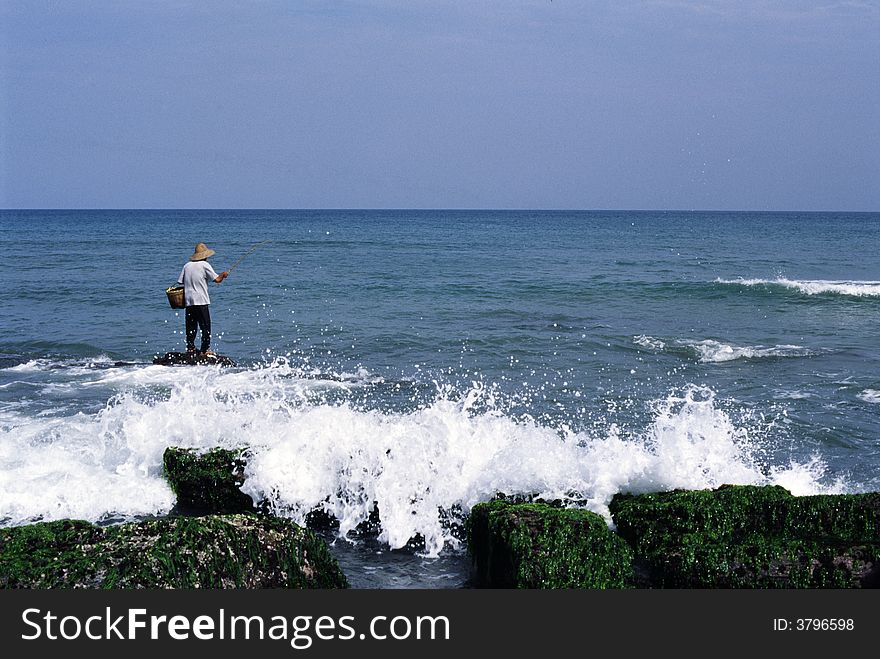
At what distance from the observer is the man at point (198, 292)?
502 inches

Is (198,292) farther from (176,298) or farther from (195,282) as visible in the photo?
(176,298)

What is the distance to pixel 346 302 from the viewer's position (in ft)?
66.6

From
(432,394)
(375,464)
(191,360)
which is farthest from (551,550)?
(191,360)

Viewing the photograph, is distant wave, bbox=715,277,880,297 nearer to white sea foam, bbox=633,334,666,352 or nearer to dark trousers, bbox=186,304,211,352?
white sea foam, bbox=633,334,666,352

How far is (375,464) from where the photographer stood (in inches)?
269

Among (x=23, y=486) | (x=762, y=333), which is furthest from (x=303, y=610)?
(x=762, y=333)

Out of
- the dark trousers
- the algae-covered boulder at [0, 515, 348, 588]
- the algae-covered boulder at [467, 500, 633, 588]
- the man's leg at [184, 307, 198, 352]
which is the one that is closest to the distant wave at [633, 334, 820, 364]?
the dark trousers

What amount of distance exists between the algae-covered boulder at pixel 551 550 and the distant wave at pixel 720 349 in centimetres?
849

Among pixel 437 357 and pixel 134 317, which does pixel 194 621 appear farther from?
pixel 134 317

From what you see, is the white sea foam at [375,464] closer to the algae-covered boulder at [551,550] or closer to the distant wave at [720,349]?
the algae-covered boulder at [551,550]

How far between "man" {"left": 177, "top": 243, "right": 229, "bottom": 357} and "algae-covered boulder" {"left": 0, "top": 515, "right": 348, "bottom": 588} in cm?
799

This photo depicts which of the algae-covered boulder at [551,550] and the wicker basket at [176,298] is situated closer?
the algae-covered boulder at [551,550]

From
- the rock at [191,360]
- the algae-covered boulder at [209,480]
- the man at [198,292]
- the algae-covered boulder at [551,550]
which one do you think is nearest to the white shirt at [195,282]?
the man at [198,292]

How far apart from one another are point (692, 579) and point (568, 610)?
1.09 metres
